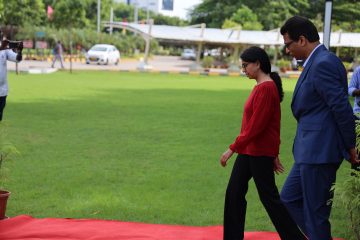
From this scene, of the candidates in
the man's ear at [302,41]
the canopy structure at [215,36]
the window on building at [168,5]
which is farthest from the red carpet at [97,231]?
the window on building at [168,5]

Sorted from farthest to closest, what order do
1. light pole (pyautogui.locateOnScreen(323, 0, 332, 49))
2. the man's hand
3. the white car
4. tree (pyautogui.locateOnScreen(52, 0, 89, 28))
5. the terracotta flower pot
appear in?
tree (pyautogui.locateOnScreen(52, 0, 89, 28)) < the white car < light pole (pyautogui.locateOnScreen(323, 0, 332, 49)) < the terracotta flower pot < the man's hand

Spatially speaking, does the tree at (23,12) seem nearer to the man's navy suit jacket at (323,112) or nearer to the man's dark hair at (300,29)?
the man's dark hair at (300,29)

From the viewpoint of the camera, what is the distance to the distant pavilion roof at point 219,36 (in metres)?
40.9

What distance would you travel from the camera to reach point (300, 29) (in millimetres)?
4227

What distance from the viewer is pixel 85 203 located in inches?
256

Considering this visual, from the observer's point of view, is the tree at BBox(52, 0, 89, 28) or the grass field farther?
the tree at BBox(52, 0, 89, 28)

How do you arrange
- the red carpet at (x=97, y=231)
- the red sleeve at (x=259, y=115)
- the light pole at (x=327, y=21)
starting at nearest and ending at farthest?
the red sleeve at (x=259, y=115)
the red carpet at (x=97, y=231)
the light pole at (x=327, y=21)

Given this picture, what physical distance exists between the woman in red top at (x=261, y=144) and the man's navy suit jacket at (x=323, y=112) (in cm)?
33

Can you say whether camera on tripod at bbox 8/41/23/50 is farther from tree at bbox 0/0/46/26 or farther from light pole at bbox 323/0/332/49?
tree at bbox 0/0/46/26

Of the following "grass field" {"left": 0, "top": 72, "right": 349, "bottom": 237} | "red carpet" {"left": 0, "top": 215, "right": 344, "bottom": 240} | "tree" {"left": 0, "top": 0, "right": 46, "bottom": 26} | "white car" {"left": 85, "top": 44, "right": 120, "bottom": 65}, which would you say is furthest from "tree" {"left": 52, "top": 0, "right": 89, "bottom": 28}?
"red carpet" {"left": 0, "top": 215, "right": 344, "bottom": 240}

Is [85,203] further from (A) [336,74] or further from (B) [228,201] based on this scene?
(A) [336,74]

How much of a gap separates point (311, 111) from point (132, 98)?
14.6 meters

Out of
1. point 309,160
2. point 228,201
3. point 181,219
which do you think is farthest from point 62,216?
point 309,160

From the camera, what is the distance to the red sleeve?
457 centimetres
